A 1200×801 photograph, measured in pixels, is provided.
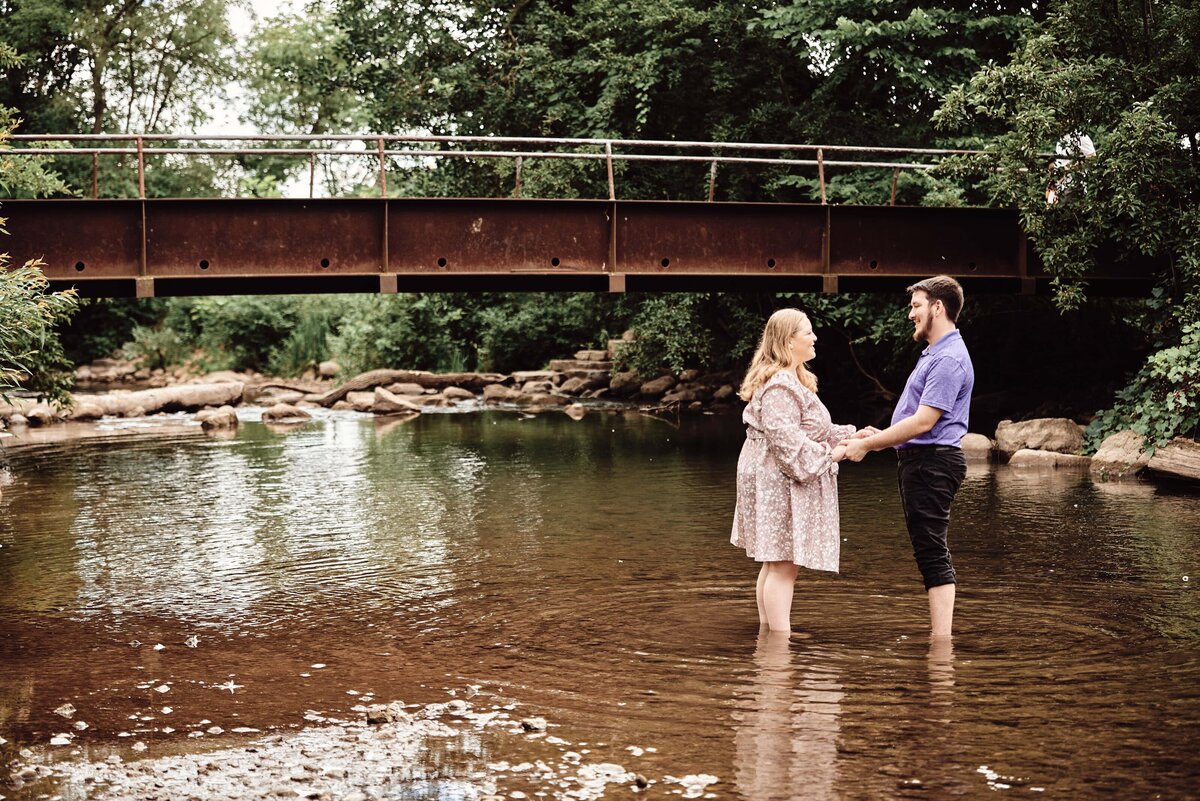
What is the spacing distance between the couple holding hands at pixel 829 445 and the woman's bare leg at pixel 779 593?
5.3 inches

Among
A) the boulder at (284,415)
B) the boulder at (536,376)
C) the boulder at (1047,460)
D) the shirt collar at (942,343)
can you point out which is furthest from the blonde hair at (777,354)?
the boulder at (536,376)

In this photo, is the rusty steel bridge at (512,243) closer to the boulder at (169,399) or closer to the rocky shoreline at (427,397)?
the rocky shoreline at (427,397)

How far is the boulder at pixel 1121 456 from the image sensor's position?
17.2 metres

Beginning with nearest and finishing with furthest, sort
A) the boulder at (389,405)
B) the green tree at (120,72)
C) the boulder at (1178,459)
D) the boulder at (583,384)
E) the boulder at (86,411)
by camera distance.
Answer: the boulder at (1178,459), the boulder at (86,411), the boulder at (389,405), the boulder at (583,384), the green tree at (120,72)

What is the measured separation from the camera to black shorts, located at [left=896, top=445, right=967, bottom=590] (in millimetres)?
7648

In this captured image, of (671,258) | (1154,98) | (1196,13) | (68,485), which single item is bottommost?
(68,485)

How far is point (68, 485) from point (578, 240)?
7.96 m

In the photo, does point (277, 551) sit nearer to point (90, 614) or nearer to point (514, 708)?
point (90, 614)

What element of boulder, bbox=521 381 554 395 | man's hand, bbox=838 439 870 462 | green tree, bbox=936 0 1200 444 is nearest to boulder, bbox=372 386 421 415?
boulder, bbox=521 381 554 395

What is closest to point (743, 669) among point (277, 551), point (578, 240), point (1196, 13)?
point (277, 551)

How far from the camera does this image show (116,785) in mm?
5637

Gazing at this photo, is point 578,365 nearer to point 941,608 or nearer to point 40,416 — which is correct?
point 40,416

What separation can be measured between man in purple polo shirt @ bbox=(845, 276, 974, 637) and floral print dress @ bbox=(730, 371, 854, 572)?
0.23 m

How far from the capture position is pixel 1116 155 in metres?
17.5
